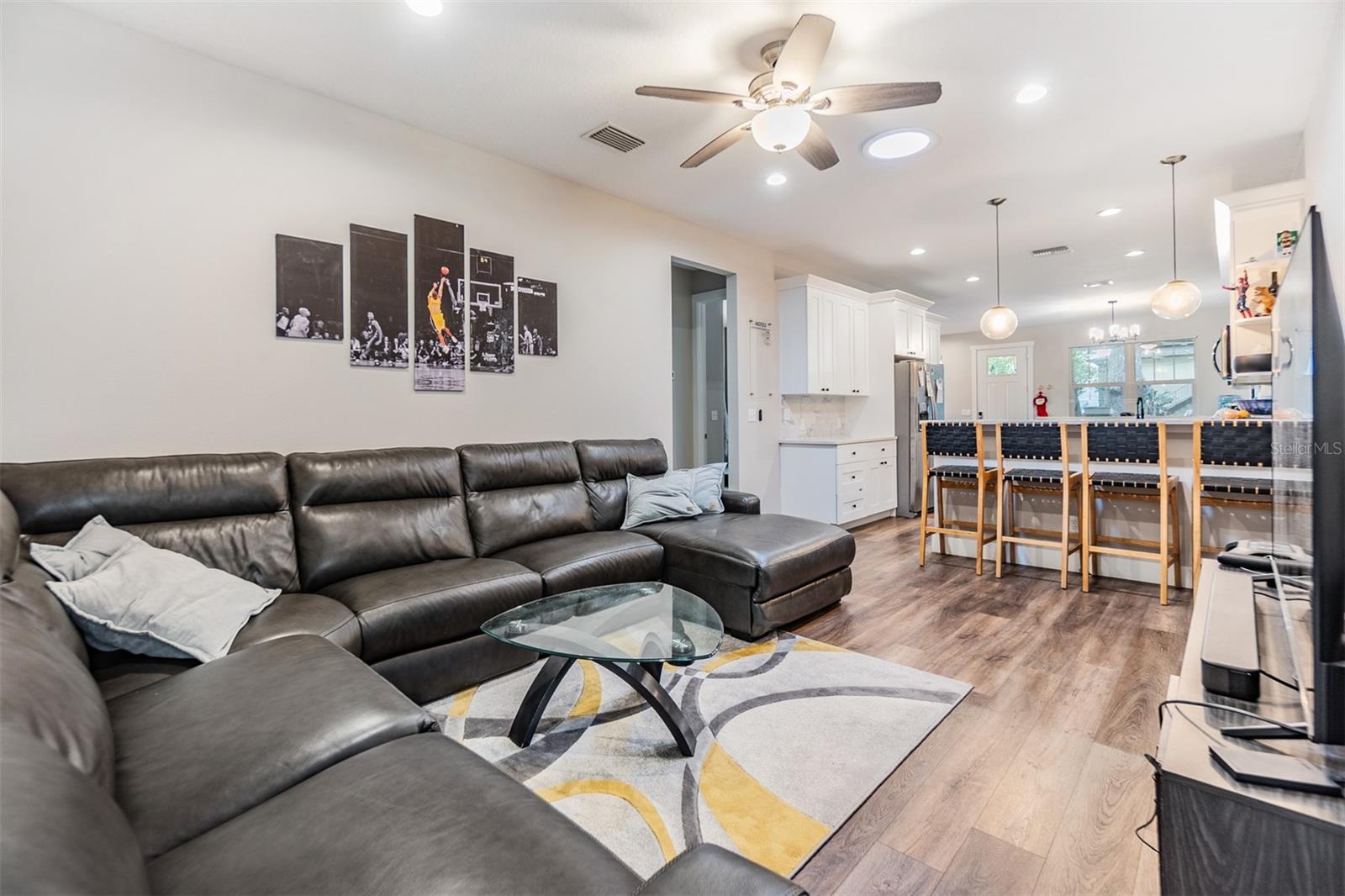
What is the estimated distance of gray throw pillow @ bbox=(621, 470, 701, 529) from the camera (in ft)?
11.3

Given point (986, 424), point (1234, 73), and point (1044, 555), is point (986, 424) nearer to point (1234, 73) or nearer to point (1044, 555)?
point (1044, 555)

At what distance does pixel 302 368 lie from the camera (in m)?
2.76

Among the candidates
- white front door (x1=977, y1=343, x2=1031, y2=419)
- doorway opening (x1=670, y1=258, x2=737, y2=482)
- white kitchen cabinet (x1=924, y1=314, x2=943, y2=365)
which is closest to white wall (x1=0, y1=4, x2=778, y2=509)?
doorway opening (x1=670, y1=258, x2=737, y2=482)

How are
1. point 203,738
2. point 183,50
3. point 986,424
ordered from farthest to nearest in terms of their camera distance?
point 986,424, point 183,50, point 203,738

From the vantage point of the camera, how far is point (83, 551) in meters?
1.78

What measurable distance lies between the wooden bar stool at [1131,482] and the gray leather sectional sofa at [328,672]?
5.94ft

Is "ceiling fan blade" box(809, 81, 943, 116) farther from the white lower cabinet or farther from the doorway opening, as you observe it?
the doorway opening

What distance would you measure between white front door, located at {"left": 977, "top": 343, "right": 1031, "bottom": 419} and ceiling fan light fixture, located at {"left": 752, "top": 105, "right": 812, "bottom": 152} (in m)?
9.02

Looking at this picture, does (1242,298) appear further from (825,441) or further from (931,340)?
(931,340)

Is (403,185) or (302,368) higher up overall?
(403,185)

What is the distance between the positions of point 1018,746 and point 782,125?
8.07 ft

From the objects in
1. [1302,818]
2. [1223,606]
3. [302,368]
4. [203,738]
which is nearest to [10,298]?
[302,368]

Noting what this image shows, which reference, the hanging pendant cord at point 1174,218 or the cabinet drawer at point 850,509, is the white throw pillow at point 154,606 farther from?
the hanging pendant cord at point 1174,218

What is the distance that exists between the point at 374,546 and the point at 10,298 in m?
1.56
